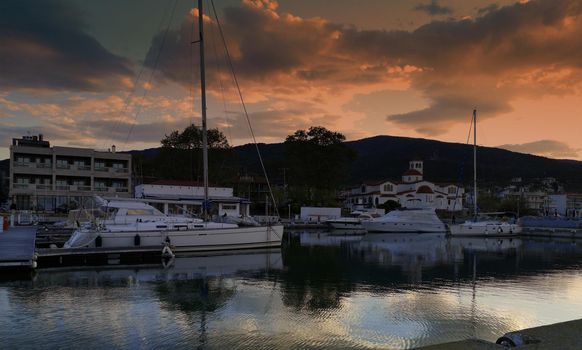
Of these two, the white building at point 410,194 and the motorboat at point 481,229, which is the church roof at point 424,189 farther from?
the motorboat at point 481,229

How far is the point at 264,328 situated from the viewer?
15391 millimetres

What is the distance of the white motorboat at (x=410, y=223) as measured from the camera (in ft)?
232

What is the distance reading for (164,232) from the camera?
3512 centimetres

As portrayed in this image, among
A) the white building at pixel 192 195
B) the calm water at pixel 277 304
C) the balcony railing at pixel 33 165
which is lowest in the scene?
the calm water at pixel 277 304

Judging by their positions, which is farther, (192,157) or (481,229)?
(192,157)

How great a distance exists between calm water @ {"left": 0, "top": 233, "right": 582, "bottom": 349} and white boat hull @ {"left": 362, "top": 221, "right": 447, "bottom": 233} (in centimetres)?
3624

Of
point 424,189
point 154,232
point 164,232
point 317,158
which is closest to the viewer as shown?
point 154,232

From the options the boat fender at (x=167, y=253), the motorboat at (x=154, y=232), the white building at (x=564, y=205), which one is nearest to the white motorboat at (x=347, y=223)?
the motorboat at (x=154, y=232)

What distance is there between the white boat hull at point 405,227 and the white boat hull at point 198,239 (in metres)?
33.9

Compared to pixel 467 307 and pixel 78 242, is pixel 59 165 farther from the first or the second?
pixel 467 307

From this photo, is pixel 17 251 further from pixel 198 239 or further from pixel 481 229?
pixel 481 229

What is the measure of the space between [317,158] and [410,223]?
33.1 meters

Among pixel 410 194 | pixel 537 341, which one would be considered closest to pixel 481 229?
pixel 410 194

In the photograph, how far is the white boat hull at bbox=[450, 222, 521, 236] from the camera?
66.7 metres
